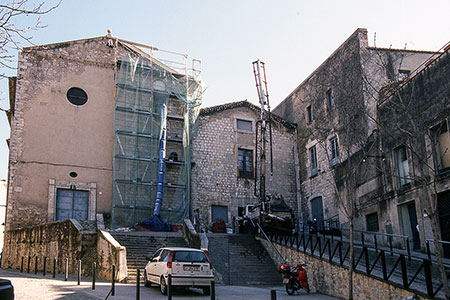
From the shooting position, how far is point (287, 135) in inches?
1151

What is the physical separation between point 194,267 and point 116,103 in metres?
14.5

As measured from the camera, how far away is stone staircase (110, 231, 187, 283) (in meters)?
16.9

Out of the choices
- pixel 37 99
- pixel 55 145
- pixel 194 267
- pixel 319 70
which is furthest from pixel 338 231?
pixel 37 99

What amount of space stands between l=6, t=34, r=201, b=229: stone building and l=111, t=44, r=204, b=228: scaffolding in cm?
5

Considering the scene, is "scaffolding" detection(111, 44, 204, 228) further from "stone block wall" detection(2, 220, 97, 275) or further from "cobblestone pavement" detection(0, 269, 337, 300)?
"cobblestone pavement" detection(0, 269, 337, 300)

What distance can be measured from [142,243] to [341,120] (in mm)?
11177

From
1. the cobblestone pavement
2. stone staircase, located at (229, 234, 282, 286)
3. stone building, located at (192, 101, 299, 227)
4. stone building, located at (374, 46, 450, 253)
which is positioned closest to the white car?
the cobblestone pavement

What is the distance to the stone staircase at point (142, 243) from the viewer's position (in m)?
16.9

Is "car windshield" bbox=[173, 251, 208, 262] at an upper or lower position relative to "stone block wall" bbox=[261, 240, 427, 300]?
upper

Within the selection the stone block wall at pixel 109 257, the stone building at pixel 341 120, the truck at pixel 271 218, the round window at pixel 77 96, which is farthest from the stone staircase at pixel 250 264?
the round window at pixel 77 96

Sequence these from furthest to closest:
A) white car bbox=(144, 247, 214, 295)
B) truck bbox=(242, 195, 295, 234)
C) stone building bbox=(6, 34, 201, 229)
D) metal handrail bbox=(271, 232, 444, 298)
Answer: stone building bbox=(6, 34, 201, 229) < truck bbox=(242, 195, 295, 234) < white car bbox=(144, 247, 214, 295) < metal handrail bbox=(271, 232, 444, 298)

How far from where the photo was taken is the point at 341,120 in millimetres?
23109

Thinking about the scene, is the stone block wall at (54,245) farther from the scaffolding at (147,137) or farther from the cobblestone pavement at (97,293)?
the scaffolding at (147,137)

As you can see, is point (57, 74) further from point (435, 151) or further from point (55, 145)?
point (435, 151)
